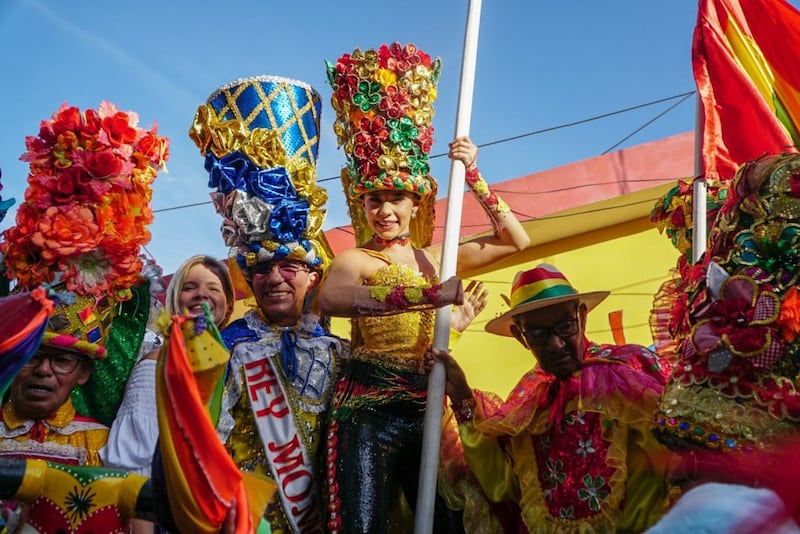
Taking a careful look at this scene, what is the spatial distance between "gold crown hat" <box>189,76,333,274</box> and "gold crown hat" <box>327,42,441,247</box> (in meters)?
0.26

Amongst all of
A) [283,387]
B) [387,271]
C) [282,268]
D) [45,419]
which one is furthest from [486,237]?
[45,419]

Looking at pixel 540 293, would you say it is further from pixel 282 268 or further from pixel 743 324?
pixel 282 268

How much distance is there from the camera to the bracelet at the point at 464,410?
4820 mm

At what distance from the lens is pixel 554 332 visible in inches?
182

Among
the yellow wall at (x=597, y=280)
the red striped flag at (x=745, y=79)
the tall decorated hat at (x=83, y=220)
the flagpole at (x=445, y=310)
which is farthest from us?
the yellow wall at (x=597, y=280)

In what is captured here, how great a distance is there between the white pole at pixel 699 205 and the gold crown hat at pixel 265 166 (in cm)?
183

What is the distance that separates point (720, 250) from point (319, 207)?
2.36 meters

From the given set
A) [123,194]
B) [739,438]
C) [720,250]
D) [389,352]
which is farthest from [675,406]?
[123,194]

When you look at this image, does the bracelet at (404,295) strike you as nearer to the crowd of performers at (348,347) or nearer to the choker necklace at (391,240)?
the crowd of performers at (348,347)

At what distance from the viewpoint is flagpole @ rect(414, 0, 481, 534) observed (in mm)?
4562

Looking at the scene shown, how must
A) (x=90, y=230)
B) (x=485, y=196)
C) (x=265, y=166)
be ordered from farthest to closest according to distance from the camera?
(x=265, y=166), (x=485, y=196), (x=90, y=230)

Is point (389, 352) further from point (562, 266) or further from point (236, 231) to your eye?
point (562, 266)

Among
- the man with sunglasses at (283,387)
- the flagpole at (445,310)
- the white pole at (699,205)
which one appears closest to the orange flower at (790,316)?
the white pole at (699,205)

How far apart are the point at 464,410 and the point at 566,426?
1.65 feet
